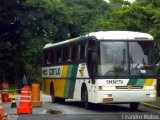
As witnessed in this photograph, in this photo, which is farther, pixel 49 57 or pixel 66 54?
pixel 49 57

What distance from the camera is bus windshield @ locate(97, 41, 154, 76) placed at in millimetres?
21484

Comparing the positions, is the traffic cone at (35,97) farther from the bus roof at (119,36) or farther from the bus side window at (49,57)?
the bus side window at (49,57)

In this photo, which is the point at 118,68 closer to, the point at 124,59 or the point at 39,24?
the point at 124,59

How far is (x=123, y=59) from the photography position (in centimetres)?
2161

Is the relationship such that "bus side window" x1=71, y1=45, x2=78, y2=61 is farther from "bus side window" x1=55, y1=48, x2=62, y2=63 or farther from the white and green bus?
"bus side window" x1=55, y1=48, x2=62, y2=63

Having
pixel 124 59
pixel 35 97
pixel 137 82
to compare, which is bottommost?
pixel 35 97

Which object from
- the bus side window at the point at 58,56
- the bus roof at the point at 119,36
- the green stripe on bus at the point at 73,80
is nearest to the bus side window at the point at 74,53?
the green stripe on bus at the point at 73,80

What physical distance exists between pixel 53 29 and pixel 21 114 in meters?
29.1

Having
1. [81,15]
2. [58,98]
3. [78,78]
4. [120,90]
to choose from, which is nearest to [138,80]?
[120,90]

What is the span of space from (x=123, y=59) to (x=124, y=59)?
39mm

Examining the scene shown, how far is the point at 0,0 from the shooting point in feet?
148

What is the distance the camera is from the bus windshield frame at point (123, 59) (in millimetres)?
21484

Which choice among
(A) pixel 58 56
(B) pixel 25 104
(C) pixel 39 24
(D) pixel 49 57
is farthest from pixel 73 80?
(C) pixel 39 24

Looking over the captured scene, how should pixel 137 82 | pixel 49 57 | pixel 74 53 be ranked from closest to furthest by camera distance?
pixel 137 82 → pixel 74 53 → pixel 49 57
